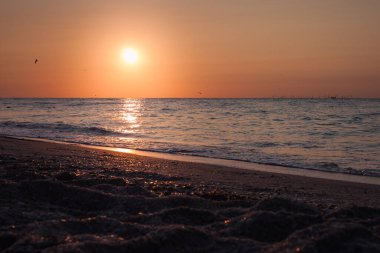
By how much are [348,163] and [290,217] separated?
863cm

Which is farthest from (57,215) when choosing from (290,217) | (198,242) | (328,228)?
(328,228)

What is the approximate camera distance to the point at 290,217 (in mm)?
3953

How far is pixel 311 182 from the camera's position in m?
8.45

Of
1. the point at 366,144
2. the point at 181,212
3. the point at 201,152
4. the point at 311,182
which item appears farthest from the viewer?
the point at 366,144

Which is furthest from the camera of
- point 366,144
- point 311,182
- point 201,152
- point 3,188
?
point 366,144

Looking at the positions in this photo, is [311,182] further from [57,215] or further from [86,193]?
[57,215]

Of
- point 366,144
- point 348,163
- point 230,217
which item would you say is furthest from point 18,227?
point 366,144

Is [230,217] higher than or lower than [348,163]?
higher

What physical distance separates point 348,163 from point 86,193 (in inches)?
350

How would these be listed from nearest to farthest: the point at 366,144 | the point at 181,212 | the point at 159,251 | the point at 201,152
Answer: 1. the point at 159,251
2. the point at 181,212
3. the point at 201,152
4. the point at 366,144

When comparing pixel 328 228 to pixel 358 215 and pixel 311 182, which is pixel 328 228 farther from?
pixel 311 182

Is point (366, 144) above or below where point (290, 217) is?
below

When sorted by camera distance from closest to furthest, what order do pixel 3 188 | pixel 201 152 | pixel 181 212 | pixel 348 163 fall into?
pixel 181 212
pixel 3 188
pixel 348 163
pixel 201 152

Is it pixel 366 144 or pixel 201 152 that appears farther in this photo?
pixel 366 144
